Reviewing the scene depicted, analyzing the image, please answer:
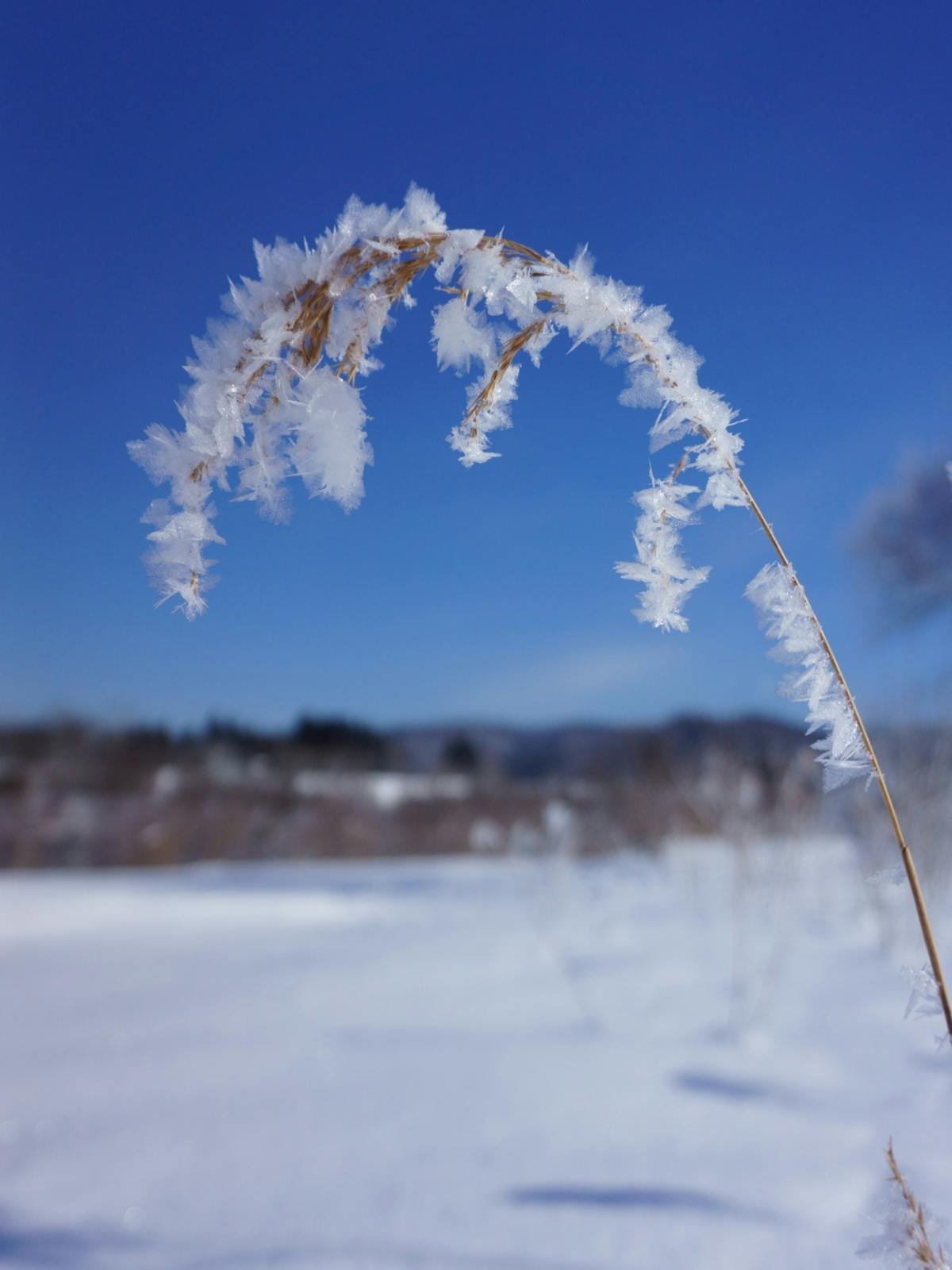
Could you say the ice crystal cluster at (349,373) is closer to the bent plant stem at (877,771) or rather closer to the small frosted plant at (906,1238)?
the bent plant stem at (877,771)

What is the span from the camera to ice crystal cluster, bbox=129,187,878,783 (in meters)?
0.58

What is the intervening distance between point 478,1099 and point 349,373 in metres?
3.29

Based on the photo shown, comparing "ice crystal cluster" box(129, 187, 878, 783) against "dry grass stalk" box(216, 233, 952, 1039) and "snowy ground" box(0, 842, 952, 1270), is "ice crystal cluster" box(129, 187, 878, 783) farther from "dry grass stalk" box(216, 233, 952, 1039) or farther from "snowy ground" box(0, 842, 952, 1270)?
"snowy ground" box(0, 842, 952, 1270)

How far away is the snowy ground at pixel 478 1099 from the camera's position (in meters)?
2.18

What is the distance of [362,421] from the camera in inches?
23.1

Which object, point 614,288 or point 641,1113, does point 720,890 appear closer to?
point 641,1113

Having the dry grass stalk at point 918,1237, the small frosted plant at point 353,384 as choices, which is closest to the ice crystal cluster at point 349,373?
the small frosted plant at point 353,384

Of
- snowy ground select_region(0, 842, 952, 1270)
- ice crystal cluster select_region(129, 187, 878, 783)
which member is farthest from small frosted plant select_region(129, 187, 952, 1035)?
snowy ground select_region(0, 842, 952, 1270)

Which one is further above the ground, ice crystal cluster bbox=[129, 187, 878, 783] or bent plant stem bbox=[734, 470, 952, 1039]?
ice crystal cluster bbox=[129, 187, 878, 783]

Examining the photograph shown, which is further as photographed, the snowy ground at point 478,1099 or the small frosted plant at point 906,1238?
the snowy ground at point 478,1099

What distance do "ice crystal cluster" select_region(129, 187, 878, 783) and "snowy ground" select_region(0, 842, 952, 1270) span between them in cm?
54

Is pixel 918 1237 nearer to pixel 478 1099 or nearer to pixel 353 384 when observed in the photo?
pixel 353 384

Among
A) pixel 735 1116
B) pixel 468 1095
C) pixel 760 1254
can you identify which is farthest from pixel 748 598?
pixel 468 1095

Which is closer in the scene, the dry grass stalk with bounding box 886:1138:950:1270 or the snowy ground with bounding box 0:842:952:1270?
the dry grass stalk with bounding box 886:1138:950:1270
